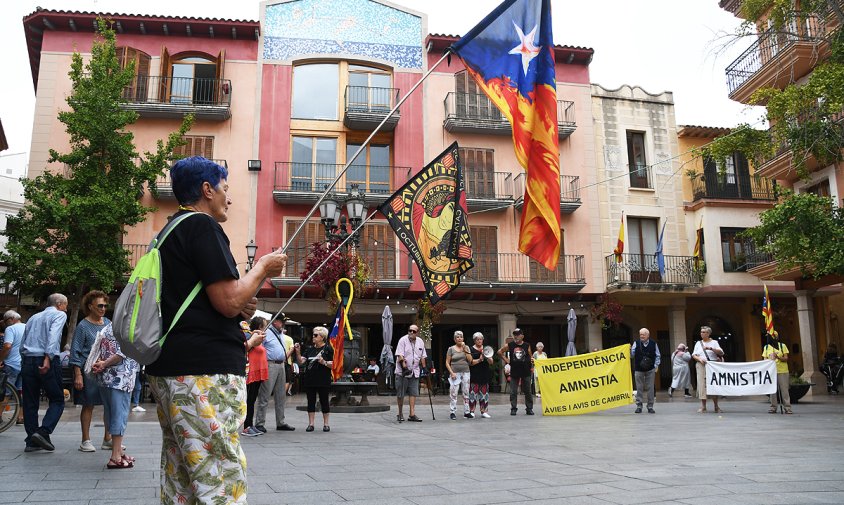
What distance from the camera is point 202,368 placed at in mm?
2549

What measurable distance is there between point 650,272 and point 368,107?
13.3 meters

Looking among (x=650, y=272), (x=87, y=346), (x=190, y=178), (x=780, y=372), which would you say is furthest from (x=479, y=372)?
(x=650, y=272)

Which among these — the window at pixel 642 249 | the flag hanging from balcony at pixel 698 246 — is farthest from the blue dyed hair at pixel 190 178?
the flag hanging from balcony at pixel 698 246

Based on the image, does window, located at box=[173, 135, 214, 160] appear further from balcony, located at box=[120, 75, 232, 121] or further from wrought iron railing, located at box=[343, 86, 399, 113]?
wrought iron railing, located at box=[343, 86, 399, 113]

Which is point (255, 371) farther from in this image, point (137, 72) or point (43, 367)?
point (137, 72)

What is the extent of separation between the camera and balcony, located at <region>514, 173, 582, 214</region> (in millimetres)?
26797

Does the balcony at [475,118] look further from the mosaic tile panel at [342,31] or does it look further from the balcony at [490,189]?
the mosaic tile panel at [342,31]

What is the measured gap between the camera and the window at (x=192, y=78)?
2530cm

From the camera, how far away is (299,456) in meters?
7.35

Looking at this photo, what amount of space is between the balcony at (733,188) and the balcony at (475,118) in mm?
6059

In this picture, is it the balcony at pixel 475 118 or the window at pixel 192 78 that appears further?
the balcony at pixel 475 118

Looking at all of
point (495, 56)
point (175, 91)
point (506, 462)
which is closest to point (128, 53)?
point (175, 91)

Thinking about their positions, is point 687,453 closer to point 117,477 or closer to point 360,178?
point 117,477

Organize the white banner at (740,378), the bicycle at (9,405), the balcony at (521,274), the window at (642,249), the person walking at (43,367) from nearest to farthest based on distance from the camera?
the person walking at (43,367)
the bicycle at (9,405)
the white banner at (740,378)
the balcony at (521,274)
the window at (642,249)
